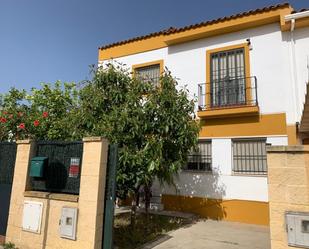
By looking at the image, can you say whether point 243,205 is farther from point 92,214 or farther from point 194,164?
point 92,214

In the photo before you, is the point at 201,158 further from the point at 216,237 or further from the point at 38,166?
the point at 38,166

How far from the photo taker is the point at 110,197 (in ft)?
16.4

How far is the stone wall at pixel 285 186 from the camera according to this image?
343cm

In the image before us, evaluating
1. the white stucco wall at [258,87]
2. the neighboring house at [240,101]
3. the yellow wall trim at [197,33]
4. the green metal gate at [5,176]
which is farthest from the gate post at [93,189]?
the yellow wall trim at [197,33]

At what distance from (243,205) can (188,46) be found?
6.94 m

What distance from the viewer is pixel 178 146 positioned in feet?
26.2

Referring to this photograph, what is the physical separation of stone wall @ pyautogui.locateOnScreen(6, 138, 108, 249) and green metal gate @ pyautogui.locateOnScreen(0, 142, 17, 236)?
0.28 metres

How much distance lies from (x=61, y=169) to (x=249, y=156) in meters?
6.79

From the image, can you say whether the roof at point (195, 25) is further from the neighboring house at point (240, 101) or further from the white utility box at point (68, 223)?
the white utility box at point (68, 223)

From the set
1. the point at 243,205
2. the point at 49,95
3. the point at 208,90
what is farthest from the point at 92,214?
the point at 49,95

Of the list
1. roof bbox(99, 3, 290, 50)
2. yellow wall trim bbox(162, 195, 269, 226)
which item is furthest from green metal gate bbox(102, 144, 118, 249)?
roof bbox(99, 3, 290, 50)

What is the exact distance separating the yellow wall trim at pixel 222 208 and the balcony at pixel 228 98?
3.25 m

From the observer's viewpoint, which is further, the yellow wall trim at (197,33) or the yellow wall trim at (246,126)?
the yellow wall trim at (197,33)

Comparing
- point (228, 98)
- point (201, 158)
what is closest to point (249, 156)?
point (201, 158)
